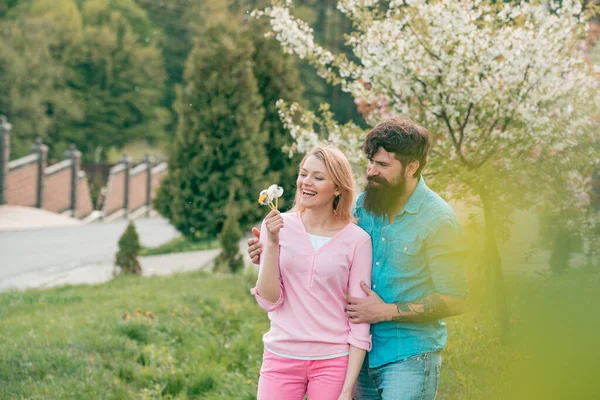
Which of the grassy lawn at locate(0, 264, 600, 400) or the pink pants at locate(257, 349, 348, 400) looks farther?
the pink pants at locate(257, 349, 348, 400)

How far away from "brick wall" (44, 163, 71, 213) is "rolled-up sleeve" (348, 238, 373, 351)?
29.0m

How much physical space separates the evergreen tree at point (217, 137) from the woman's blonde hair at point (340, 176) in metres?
13.5

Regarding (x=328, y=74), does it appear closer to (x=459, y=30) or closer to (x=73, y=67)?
(x=459, y=30)

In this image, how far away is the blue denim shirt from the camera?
7.27ft

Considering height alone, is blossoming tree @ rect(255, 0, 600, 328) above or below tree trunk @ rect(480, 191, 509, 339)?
above

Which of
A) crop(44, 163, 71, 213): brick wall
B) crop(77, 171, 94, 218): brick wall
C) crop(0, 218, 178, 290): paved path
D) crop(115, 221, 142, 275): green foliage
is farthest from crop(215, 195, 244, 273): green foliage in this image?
crop(77, 171, 94, 218): brick wall

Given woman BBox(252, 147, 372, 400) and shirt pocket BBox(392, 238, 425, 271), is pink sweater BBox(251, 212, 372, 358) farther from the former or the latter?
shirt pocket BBox(392, 238, 425, 271)

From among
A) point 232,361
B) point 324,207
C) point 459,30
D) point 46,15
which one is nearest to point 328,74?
point 459,30

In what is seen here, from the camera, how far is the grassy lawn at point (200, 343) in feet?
2.85

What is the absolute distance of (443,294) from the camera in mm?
2207

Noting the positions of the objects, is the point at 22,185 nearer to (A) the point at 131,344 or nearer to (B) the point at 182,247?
(B) the point at 182,247

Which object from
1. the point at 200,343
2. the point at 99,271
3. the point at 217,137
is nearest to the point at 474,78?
the point at 200,343

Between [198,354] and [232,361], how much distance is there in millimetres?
303

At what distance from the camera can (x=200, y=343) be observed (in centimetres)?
620
